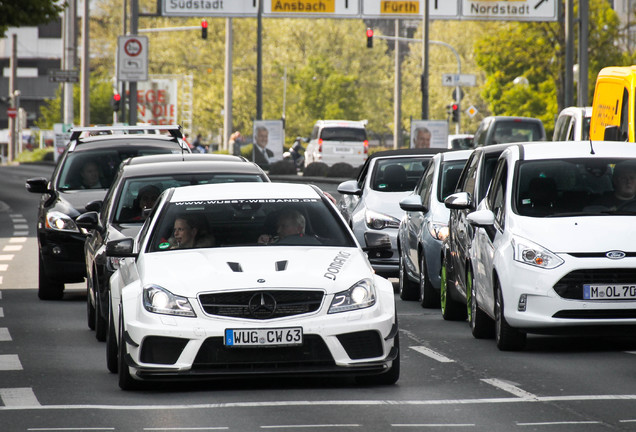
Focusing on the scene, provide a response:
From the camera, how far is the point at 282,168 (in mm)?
55500

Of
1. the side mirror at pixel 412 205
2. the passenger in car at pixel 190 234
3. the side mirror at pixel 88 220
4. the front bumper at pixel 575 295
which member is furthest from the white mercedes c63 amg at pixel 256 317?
the side mirror at pixel 412 205

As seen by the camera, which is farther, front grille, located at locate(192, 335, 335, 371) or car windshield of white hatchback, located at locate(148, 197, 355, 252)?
car windshield of white hatchback, located at locate(148, 197, 355, 252)

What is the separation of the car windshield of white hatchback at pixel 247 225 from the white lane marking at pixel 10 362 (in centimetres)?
157

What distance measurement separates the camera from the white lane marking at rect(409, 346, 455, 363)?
1119cm

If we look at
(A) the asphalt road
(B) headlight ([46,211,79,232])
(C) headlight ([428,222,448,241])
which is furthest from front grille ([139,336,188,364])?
(B) headlight ([46,211,79,232])

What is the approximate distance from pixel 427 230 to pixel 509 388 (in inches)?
250

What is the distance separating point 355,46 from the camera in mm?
108312

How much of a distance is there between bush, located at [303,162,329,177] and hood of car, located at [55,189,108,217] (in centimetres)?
3676

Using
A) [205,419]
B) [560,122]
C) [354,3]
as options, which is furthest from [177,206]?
[354,3]

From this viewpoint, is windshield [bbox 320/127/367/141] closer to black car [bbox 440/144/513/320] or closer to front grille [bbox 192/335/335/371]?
black car [bbox 440/144/513/320]

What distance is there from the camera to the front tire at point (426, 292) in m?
15.8

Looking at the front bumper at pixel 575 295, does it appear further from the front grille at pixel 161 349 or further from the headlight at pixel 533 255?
the front grille at pixel 161 349

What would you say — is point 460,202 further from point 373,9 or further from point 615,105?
point 373,9

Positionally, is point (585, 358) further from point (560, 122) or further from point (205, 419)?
point (560, 122)
